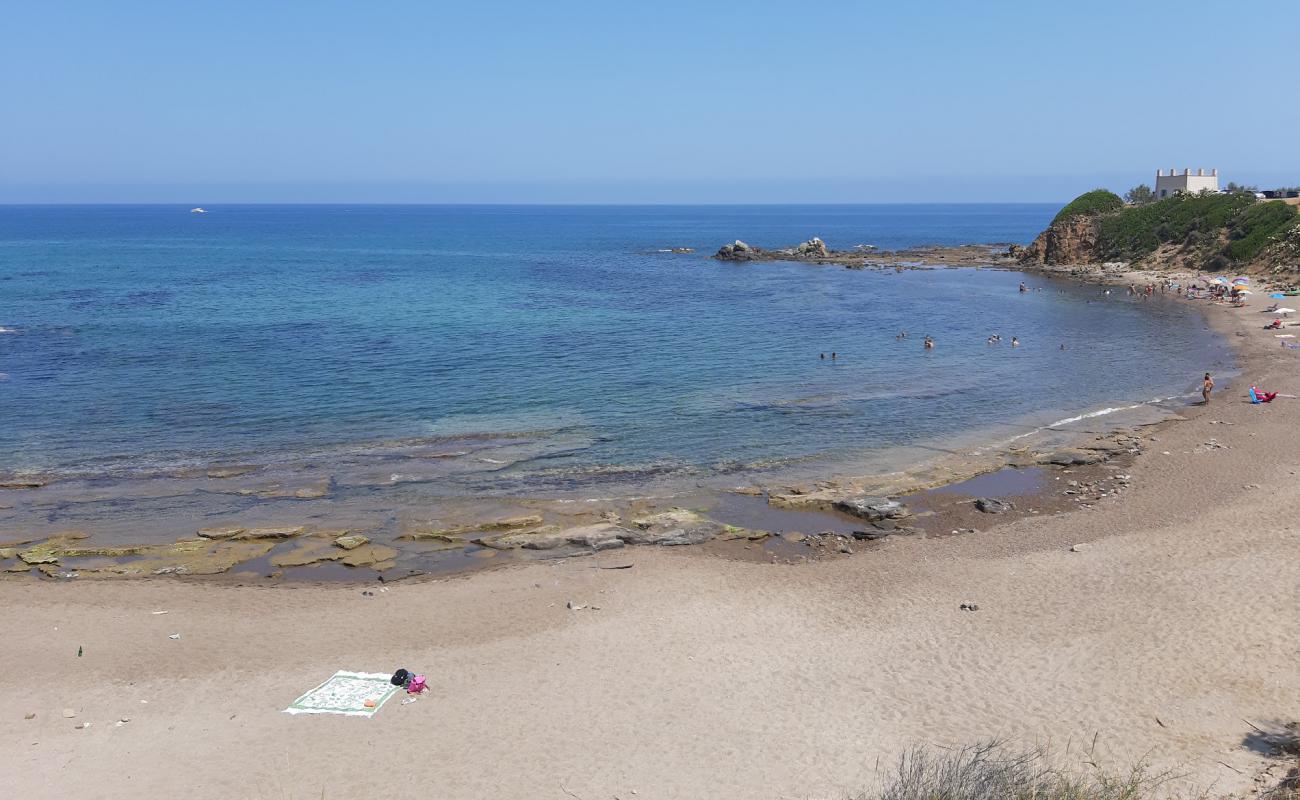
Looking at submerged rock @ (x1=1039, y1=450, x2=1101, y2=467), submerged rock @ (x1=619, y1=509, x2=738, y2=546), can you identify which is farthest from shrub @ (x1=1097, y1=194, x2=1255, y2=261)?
submerged rock @ (x1=619, y1=509, x2=738, y2=546)

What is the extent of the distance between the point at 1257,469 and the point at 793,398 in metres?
16.4

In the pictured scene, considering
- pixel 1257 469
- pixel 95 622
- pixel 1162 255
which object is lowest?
pixel 95 622

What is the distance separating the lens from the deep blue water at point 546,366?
3064 cm

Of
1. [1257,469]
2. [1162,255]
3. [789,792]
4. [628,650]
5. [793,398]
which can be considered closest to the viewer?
[789,792]

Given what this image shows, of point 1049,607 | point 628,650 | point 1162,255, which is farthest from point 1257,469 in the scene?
point 1162,255

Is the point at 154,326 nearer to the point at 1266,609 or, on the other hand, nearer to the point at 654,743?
the point at 654,743

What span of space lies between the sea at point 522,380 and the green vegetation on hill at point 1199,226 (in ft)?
40.6

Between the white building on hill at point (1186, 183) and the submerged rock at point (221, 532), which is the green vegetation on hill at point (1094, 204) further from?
the submerged rock at point (221, 532)

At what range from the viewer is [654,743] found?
45.4ft

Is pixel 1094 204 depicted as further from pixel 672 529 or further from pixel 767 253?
pixel 672 529

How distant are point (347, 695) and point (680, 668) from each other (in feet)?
19.4

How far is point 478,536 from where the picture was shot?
23.0 m

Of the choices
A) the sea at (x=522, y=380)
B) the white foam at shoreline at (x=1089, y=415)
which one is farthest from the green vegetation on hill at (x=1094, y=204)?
the white foam at shoreline at (x=1089, y=415)

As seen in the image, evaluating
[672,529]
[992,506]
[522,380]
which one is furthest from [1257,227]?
[672,529]
